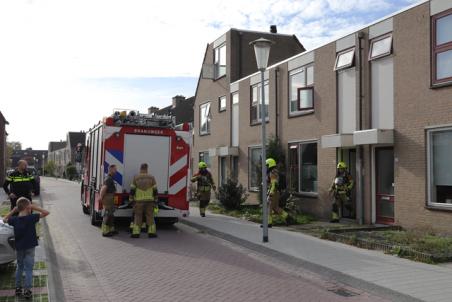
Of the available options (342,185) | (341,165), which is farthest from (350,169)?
(342,185)

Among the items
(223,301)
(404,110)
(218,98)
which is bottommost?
(223,301)

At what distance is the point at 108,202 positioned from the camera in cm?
1262

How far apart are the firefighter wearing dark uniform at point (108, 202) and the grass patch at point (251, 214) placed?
473cm

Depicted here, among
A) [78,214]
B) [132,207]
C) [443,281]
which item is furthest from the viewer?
[78,214]

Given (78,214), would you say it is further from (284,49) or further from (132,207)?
(284,49)

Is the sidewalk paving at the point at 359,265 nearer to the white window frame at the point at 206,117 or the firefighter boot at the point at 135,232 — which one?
the firefighter boot at the point at 135,232

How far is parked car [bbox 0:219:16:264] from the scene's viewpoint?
773 centimetres

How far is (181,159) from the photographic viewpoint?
46.5 ft

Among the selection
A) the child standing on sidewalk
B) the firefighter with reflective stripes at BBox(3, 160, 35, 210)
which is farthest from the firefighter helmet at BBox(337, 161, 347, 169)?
the child standing on sidewalk

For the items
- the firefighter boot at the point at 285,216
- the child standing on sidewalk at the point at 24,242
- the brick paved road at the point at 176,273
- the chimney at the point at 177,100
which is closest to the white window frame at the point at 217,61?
the firefighter boot at the point at 285,216

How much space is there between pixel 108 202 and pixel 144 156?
173 cm

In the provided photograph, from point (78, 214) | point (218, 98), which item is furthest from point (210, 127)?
point (78, 214)

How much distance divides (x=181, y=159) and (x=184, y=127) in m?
0.91

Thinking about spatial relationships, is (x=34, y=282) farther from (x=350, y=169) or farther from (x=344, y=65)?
(x=344, y=65)
